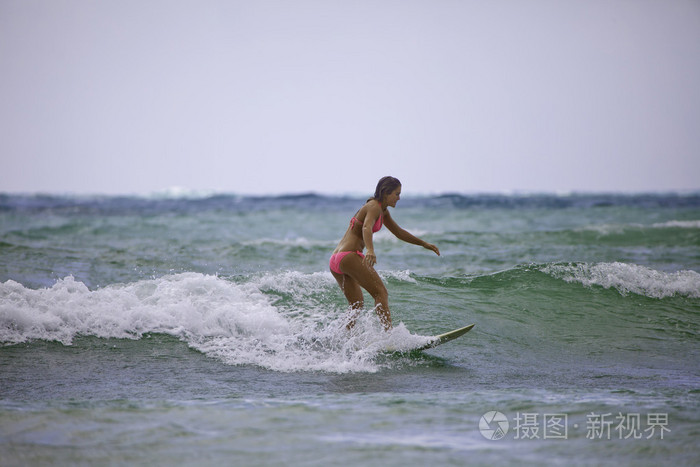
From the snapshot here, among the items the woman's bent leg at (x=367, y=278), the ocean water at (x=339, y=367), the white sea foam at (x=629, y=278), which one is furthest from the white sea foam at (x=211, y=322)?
the white sea foam at (x=629, y=278)

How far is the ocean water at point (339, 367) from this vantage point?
11.7ft

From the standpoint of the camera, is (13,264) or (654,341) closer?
(654,341)

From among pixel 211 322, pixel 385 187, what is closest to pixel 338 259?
pixel 385 187

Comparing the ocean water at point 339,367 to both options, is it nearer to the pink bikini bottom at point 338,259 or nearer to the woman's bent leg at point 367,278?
the woman's bent leg at point 367,278

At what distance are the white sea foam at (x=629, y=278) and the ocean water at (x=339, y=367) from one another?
0.03 meters

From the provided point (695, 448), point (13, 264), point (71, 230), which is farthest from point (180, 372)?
point (71, 230)

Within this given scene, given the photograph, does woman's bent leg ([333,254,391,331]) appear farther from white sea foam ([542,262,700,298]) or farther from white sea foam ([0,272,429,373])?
white sea foam ([542,262,700,298])

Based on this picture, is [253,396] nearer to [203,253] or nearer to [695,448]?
[695,448]

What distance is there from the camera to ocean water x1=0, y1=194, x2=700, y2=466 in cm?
357

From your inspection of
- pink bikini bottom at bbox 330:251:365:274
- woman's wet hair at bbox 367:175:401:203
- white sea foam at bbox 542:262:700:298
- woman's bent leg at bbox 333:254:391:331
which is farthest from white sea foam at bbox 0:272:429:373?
white sea foam at bbox 542:262:700:298

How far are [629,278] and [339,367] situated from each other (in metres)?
5.84

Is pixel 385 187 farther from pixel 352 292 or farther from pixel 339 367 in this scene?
pixel 339 367

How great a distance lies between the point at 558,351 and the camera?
6.77 metres

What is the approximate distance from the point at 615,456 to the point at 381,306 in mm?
2990
